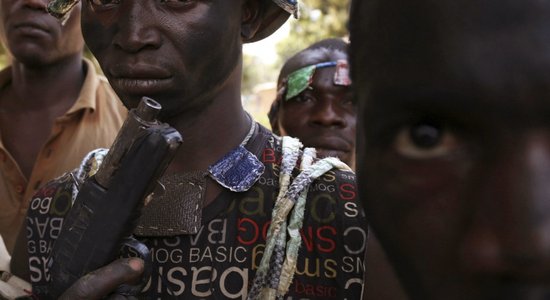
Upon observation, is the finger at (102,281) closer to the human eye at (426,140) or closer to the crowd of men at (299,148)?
the crowd of men at (299,148)

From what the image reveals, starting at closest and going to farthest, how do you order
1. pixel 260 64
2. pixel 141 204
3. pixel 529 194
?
pixel 529 194
pixel 141 204
pixel 260 64

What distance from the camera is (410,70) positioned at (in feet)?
3.05

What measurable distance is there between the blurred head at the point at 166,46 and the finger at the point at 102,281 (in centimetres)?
45

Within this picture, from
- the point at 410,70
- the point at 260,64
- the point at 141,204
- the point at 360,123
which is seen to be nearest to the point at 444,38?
the point at 410,70

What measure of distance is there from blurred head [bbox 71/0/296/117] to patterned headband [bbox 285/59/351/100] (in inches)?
66.2

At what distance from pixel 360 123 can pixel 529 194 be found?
0.27m

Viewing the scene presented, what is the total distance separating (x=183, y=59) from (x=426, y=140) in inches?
42.6

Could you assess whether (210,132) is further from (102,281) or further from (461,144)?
(461,144)

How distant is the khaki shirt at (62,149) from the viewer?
10.5ft

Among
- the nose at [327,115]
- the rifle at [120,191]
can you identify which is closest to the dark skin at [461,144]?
the rifle at [120,191]

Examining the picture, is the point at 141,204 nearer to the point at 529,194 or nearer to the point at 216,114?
the point at 216,114

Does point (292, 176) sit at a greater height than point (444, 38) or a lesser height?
lesser

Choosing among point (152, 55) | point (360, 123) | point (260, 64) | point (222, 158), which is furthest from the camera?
point (260, 64)

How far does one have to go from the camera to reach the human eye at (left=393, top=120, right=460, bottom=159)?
90 cm
